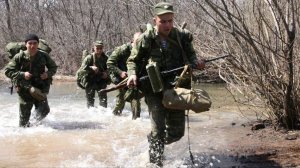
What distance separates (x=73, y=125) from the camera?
9.80 m

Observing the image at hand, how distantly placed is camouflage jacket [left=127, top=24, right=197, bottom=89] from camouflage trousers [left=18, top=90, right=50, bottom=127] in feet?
12.4

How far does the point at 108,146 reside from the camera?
7.47 m

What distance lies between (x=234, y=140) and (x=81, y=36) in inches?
851

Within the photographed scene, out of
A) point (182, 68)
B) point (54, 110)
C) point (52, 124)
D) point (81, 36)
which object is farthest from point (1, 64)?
point (182, 68)

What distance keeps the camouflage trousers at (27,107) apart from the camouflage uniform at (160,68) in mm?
3799

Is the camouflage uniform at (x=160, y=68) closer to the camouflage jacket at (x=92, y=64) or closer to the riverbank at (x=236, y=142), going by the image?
the riverbank at (x=236, y=142)

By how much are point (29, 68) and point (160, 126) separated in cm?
397

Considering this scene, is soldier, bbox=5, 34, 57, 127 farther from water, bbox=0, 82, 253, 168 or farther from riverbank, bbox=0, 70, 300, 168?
riverbank, bbox=0, 70, 300, 168

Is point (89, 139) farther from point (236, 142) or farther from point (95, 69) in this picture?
point (95, 69)

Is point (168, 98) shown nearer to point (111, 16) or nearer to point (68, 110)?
point (68, 110)

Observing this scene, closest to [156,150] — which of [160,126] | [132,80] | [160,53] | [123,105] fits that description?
[160,126]

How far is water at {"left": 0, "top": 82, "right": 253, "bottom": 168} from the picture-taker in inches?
251

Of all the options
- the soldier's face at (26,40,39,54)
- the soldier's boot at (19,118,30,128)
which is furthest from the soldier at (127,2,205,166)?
the soldier's boot at (19,118,30,128)

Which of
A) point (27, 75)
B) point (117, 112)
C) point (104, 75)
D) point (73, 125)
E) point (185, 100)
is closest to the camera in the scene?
point (185, 100)
